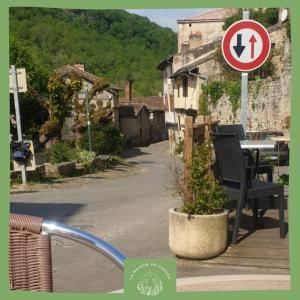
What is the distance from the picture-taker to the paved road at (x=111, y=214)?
4383 millimetres

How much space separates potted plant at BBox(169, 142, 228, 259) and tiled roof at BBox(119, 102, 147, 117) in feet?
1.93

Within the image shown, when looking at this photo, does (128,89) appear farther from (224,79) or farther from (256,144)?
(256,144)

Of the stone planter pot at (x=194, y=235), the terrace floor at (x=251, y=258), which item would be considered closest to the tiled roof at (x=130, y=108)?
the stone planter pot at (x=194, y=235)

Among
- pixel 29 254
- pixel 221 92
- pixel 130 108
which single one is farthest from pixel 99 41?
pixel 29 254

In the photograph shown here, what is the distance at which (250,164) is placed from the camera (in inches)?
223

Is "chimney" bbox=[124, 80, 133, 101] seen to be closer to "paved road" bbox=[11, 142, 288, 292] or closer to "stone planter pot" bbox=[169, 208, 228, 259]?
"paved road" bbox=[11, 142, 288, 292]

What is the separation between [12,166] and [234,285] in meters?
1.99

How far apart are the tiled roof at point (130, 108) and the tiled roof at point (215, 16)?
83 cm

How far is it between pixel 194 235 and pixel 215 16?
1790mm

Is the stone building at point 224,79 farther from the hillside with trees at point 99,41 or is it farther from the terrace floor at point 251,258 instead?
the terrace floor at point 251,258

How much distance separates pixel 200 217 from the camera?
4832 mm

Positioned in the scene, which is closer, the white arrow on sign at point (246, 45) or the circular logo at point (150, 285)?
the circular logo at point (150, 285)

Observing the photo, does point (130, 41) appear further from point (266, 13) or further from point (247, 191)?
point (247, 191)

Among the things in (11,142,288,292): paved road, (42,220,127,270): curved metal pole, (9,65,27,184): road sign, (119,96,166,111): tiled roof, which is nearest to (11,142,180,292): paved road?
(11,142,288,292): paved road
